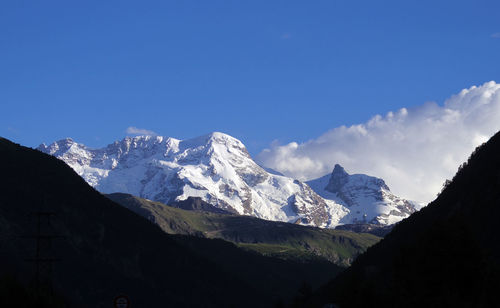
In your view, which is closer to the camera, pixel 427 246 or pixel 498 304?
pixel 498 304

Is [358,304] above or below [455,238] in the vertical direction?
below

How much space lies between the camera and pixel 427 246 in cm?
6131

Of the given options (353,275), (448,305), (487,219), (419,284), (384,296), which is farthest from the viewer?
(487,219)

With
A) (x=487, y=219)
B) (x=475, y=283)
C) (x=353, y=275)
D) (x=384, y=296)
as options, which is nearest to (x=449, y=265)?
(x=475, y=283)

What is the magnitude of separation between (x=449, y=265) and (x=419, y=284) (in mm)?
2824

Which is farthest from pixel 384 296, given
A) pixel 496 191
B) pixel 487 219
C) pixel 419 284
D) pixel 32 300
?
pixel 496 191

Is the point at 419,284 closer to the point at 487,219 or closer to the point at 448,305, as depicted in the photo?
the point at 448,305

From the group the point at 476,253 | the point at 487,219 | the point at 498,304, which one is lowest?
the point at 498,304

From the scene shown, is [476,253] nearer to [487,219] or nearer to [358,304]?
[358,304]

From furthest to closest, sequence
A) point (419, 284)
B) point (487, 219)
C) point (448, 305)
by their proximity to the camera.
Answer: point (487, 219), point (419, 284), point (448, 305)

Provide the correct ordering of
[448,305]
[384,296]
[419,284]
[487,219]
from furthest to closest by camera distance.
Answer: [487,219], [384,296], [419,284], [448,305]

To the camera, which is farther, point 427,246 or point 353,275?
point 353,275

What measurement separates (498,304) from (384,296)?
1134cm

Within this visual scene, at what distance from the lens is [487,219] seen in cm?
18375
